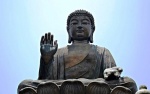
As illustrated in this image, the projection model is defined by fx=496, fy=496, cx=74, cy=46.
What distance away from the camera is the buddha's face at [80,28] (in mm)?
10375

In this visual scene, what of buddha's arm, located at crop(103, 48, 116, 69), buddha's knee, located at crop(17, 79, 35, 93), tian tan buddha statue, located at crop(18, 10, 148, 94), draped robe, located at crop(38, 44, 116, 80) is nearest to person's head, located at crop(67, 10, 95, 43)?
tian tan buddha statue, located at crop(18, 10, 148, 94)

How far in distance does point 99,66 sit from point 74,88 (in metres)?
1.83

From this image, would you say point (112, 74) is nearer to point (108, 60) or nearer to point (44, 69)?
point (108, 60)

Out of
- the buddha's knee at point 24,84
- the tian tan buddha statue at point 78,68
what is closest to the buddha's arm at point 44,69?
the tian tan buddha statue at point 78,68

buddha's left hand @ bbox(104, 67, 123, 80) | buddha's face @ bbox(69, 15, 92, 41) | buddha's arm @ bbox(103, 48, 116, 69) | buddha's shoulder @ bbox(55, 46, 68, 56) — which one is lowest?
buddha's left hand @ bbox(104, 67, 123, 80)

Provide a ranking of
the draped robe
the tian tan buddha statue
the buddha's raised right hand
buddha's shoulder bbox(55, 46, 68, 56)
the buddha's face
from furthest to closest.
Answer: the buddha's face
buddha's shoulder bbox(55, 46, 68, 56)
the draped robe
the buddha's raised right hand
the tian tan buddha statue

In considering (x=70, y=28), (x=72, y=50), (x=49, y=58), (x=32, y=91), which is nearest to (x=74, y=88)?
(x=32, y=91)

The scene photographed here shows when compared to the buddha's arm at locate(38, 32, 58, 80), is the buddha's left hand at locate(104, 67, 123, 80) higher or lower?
lower

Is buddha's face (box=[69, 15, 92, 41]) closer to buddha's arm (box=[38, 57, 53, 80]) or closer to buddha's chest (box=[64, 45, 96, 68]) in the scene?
buddha's chest (box=[64, 45, 96, 68])

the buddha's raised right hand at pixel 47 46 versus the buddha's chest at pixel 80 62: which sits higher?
the buddha's raised right hand at pixel 47 46

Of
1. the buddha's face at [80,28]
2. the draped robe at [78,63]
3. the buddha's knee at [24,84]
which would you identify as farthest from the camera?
the buddha's face at [80,28]

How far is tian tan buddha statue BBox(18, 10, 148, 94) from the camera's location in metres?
7.98

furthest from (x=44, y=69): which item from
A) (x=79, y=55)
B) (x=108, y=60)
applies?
(x=108, y=60)

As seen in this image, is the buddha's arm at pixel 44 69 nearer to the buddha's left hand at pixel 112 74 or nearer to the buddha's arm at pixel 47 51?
the buddha's arm at pixel 47 51
